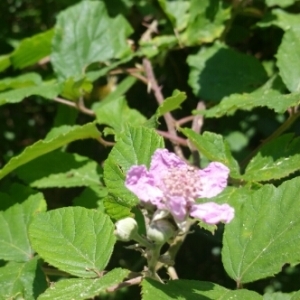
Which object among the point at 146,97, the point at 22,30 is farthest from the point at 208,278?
the point at 22,30

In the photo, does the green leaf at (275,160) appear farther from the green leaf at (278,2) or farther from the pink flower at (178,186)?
the green leaf at (278,2)

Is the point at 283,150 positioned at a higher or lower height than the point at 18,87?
lower

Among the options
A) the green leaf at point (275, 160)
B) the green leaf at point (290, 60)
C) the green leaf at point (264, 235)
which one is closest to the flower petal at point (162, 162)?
the green leaf at point (264, 235)

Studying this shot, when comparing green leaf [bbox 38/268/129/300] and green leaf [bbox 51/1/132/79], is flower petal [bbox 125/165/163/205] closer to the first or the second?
green leaf [bbox 38/268/129/300]

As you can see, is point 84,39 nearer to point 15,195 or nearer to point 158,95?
point 158,95

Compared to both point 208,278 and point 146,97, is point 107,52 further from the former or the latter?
point 208,278

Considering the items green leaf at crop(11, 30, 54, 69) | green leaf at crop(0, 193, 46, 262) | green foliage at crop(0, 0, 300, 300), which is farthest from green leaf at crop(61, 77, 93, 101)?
green leaf at crop(0, 193, 46, 262)

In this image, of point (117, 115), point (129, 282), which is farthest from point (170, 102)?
point (129, 282)
